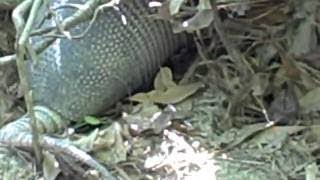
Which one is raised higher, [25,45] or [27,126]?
[25,45]

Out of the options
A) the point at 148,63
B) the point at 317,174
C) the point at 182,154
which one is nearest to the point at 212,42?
the point at 148,63

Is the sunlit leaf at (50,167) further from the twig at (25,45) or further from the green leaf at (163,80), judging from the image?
the green leaf at (163,80)

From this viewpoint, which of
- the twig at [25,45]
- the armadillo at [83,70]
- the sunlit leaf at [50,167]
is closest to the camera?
the twig at [25,45]

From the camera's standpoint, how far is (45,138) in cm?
177

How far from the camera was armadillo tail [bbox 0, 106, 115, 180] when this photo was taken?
171 cm

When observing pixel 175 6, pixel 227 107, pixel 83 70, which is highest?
pixel 175 6

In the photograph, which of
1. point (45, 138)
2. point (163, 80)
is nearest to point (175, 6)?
point (163, 80)

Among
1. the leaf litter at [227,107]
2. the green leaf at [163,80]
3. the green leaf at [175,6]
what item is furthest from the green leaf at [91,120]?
the green leaf at [175,6]

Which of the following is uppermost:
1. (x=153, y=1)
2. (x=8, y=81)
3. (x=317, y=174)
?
(x=153, y=1)

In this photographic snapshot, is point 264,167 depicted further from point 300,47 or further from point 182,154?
point 300,47

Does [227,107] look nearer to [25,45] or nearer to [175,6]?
[175,6]

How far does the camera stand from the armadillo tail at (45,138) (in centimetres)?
171

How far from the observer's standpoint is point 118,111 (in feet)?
6.57

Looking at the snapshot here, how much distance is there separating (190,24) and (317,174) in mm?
417
